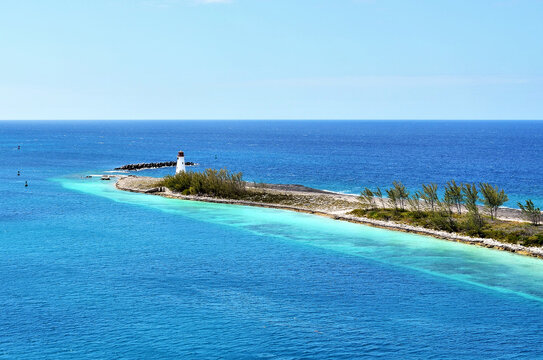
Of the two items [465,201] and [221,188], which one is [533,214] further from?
[221,188]

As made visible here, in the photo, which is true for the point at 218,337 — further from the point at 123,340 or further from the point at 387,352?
the point at 387,352

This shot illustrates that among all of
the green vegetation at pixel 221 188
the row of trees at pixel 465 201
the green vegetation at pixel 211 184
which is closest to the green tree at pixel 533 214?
the row of trees at pixel 465 201

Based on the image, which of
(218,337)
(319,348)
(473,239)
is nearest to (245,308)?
(218,337)

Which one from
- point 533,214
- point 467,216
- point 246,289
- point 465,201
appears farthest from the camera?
point 465,201

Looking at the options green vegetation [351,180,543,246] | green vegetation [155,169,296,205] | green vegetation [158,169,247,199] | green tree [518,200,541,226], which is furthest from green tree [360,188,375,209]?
green vegetation [158,169,247,199]

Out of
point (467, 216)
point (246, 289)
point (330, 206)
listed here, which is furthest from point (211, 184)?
point (246, 289)

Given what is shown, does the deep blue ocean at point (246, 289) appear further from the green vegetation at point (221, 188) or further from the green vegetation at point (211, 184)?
the green vegetation at point (211, 184)
